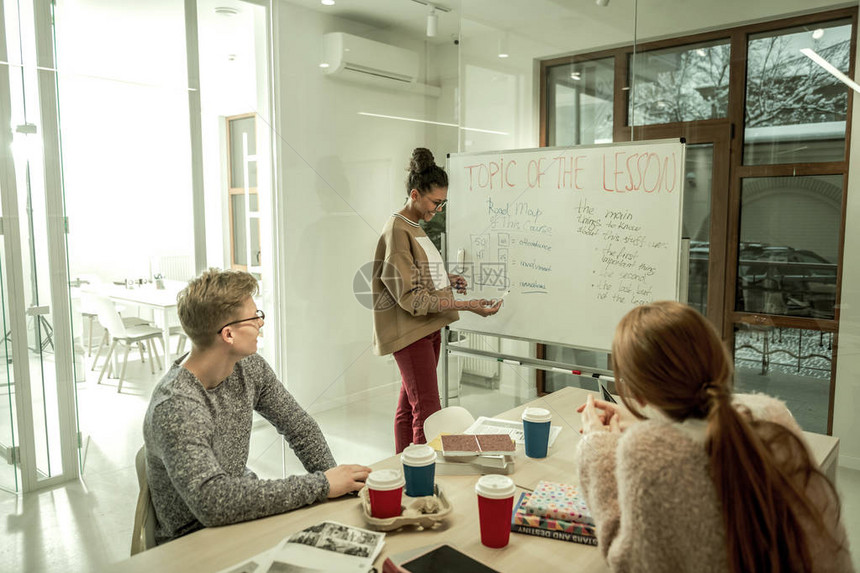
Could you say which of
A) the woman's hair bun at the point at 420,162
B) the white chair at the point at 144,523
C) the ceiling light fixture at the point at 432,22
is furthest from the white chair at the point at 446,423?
the ceiling light fixture at the point at 432,22

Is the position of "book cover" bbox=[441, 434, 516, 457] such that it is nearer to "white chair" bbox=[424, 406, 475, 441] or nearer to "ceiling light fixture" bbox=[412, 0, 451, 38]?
"white chair" bbox=[424, 406, 475, 441]

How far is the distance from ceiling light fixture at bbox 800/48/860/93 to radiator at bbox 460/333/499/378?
192cm

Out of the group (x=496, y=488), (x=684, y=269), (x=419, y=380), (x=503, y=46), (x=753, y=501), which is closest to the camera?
(x=753, y=501)

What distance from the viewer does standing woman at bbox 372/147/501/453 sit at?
107 inches

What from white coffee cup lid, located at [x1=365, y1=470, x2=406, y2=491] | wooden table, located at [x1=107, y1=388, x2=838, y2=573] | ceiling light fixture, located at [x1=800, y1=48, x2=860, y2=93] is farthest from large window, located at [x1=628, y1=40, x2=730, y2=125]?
white coffee cup lid, located at [x1=365, y1=470, x2=406, y2=491]

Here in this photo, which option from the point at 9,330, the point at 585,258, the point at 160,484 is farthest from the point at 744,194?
the point at 9,330

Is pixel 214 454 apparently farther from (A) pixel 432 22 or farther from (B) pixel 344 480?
(A) pixel 432 22

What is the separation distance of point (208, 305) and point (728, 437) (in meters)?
1.16

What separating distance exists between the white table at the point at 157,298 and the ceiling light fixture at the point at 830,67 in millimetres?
2783

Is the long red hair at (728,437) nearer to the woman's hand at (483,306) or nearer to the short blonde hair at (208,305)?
the short blonde hair at (208,305)

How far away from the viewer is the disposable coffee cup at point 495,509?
1116mm

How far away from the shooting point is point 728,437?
0.85 meters

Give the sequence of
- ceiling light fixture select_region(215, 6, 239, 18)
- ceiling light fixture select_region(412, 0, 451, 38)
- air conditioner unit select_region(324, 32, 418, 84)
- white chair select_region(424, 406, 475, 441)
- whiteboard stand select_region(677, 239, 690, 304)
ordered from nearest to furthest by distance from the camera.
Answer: white chair select_region(424, 406, 475, 441) < whiteboard stand select_region(677, 239, 690, 304) < ceiling light fixture select_region(215, 6, 239, 18) < air conditioner unit select_region(324, 32, 418, 84) < ceiling light fixture select_region(412, 0, 451, 38)

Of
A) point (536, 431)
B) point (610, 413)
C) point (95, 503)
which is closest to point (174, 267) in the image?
point (95, 503)
